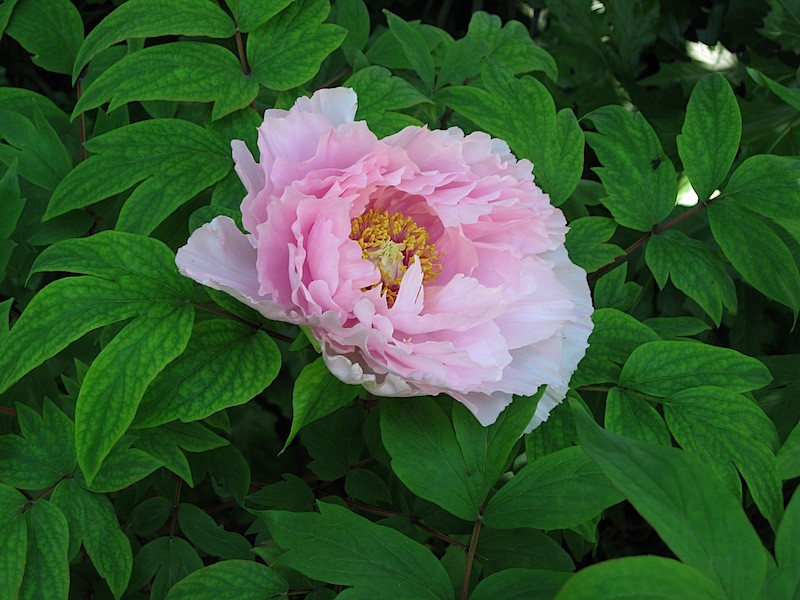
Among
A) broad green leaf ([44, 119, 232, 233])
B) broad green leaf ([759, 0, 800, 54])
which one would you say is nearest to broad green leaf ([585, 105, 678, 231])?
broad green leaf ([44, 119, 232, 233])

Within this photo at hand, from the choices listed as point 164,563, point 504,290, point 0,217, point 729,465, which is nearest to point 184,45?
point 0,217

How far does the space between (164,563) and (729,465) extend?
1.65ft

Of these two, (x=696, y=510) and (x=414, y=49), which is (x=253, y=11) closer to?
(x=414, y=49)

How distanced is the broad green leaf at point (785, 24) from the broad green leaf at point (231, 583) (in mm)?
1347

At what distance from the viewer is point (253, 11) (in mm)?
780

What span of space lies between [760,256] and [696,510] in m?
0.44

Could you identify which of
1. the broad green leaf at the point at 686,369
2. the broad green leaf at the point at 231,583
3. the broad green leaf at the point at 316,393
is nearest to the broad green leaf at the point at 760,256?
the broad green leaf at the point at 686,369

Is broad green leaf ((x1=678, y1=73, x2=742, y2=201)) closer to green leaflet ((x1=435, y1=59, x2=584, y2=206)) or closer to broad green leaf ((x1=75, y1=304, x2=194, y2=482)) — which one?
green leaflet ((x1=435, y1=59, x2=584, y2=206))

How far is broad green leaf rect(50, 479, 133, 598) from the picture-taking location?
65 centimetres

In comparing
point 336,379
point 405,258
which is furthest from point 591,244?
point 336,379

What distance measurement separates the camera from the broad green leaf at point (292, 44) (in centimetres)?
76

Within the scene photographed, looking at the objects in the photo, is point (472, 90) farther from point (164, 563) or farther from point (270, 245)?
point (164, 563)

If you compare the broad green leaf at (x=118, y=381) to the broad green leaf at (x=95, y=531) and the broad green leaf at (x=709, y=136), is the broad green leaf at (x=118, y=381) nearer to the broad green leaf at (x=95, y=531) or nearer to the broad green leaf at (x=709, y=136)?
the broad green leaf at (x=95, y=531)

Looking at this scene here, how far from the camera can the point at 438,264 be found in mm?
724
